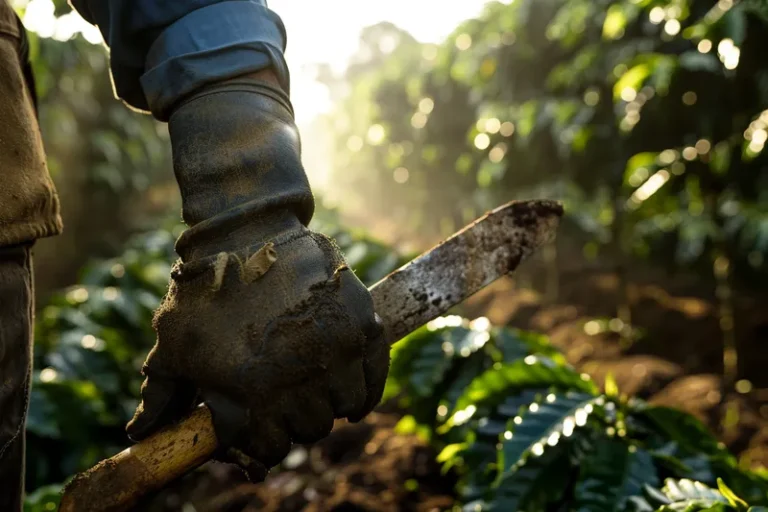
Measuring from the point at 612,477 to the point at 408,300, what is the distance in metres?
0.75

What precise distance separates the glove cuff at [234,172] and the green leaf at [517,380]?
3.53 ft

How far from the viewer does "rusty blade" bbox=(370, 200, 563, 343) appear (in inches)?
42.7

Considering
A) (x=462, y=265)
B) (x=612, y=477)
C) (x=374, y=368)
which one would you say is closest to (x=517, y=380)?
(x=612, y=477)

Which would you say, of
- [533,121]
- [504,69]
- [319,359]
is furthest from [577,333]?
[319,359]

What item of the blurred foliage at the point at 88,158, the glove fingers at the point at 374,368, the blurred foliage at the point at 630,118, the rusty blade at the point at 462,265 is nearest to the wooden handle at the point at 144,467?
the glove fingers at the point at 374,368

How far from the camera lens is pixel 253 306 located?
2.90ft

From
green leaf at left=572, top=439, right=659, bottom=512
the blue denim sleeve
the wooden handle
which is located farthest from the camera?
green leaf at left=572, top=439, right=659, bottom=512

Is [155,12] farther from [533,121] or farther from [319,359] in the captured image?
[533,121]

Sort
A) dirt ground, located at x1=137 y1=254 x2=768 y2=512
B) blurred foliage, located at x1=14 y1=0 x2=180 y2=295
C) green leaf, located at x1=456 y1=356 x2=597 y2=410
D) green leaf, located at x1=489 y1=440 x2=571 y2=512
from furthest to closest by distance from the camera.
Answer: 1. blurred foliage, located at x1=14 y1=0 x2=180 y2=295
2. dirt ground, located at x1=137 y1=254 x2=768 y2=512
3. green leaf, located at x1=456 y1=356 x2=597 y2=410
4. green leaf, located at x1=489 y1=440 x2=571 y2=512

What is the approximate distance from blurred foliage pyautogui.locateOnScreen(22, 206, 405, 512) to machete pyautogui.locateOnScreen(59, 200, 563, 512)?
943mm

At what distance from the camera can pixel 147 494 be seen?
0.89 metres

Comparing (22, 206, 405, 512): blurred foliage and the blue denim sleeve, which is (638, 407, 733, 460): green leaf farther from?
the blue denim sleeve

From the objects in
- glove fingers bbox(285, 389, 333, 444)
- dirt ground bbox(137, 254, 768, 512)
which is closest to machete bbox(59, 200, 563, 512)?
glove fingers bbox(285, 389, 333, 444)

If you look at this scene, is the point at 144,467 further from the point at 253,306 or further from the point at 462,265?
the point at 462,265
